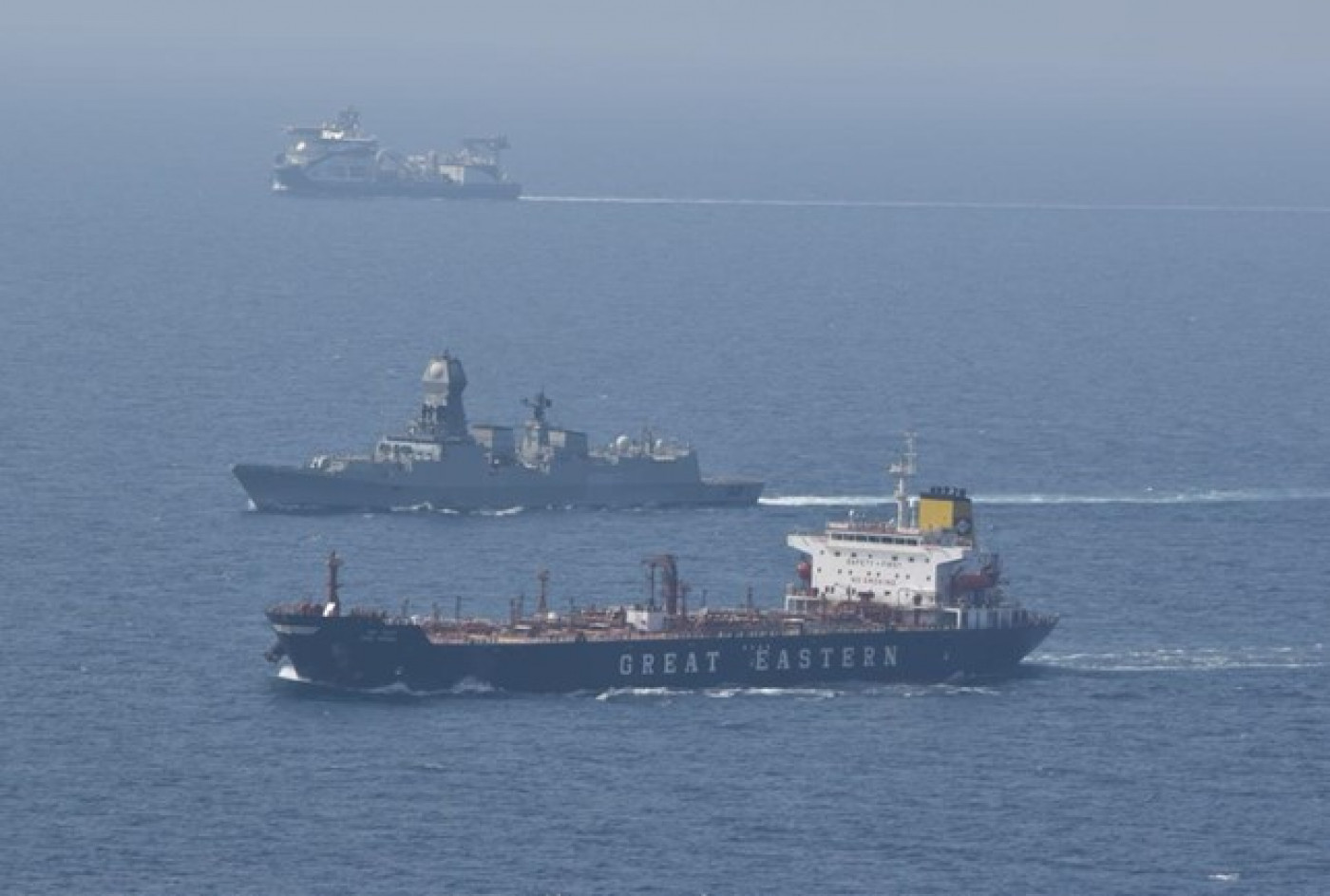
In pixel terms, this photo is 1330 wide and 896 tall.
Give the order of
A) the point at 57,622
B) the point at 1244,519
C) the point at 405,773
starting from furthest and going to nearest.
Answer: the point at 1244,519
the point at 57,622
the point at 405,773

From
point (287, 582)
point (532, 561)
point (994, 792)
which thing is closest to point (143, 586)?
point (287, 582)

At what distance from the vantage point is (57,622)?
165m

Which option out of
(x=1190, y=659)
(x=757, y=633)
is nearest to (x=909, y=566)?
(x=757, y=633)

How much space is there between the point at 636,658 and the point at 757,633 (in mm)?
5432

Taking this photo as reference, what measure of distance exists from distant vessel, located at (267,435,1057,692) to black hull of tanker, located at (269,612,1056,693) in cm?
4

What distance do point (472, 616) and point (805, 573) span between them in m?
13.1

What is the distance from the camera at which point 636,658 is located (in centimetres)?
15700

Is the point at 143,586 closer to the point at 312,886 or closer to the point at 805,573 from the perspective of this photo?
the point at 805,573

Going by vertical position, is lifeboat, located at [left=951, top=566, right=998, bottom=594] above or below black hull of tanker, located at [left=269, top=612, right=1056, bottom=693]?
above

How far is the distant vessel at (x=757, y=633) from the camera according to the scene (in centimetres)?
15462

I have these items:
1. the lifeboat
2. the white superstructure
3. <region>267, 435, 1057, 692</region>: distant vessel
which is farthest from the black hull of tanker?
the lifeboat

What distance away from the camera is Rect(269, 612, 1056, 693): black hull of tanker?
506ft

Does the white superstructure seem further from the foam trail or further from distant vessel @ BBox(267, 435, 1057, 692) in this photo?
the foam trail

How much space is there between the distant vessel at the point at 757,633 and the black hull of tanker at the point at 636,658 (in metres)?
0.04
